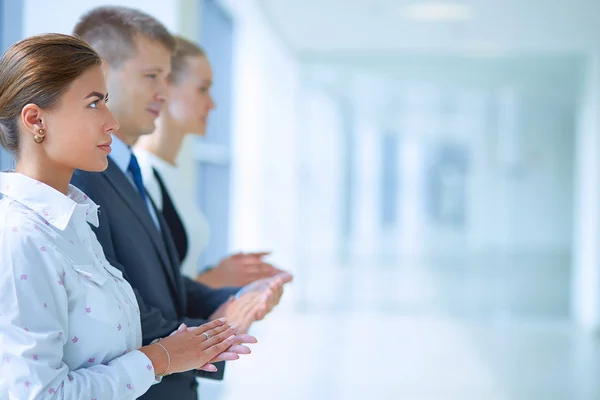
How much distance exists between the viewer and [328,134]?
927 centimetres

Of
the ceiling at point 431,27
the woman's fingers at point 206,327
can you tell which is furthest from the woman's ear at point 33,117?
the ceiling at point 431,27

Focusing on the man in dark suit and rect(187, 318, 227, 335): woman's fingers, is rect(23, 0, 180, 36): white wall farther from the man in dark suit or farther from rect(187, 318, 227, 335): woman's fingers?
rect(187, 318, 227, 335): woman's fingers

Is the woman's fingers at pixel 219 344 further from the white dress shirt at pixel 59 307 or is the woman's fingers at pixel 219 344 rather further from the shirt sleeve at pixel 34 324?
A: the shirt sleeve at pixel 34 324

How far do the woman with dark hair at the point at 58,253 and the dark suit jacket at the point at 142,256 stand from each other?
0.19 metres

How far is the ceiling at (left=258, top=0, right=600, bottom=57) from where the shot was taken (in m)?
6.90

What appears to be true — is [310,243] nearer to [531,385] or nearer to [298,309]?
[298,309]

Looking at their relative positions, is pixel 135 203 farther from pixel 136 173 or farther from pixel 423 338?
pixel 423 338

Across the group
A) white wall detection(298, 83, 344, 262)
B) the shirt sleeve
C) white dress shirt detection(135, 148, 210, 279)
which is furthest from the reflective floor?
the shirt sleeve

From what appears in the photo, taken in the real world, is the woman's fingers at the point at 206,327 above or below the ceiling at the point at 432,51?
below

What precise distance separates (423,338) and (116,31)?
5.92 m

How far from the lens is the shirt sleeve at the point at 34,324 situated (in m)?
1.26

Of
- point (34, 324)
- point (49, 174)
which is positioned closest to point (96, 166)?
point (49, 174)

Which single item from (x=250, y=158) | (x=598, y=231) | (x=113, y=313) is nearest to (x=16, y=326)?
(x=113, y=313)

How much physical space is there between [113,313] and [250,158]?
701 centimetres
